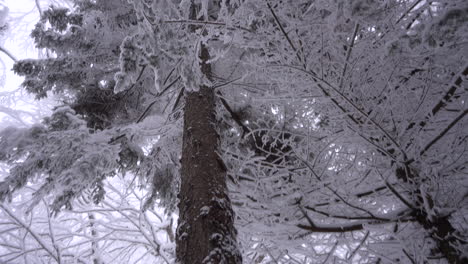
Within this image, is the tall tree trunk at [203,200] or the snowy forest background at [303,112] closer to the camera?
the snowy forest background at [303,112]

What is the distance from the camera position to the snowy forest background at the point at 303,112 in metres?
2.29

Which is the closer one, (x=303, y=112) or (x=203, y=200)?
(x=203, y=200)

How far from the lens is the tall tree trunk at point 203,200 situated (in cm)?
257

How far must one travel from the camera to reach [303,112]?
11.2ft

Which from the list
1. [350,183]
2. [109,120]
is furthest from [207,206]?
[109,120]

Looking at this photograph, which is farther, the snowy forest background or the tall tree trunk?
the tall tree trunk

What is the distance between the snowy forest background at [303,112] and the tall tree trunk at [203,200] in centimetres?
10

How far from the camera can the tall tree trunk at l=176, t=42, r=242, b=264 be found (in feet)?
8.42

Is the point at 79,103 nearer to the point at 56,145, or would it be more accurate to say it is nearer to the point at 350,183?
the point at 56,145

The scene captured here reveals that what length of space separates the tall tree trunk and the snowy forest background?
3.9 inches

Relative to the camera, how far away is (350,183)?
294 centimetres

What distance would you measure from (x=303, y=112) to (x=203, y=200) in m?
1.40

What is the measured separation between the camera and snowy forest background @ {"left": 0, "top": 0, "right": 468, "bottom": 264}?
7.52ft

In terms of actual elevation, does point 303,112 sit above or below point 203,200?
above
